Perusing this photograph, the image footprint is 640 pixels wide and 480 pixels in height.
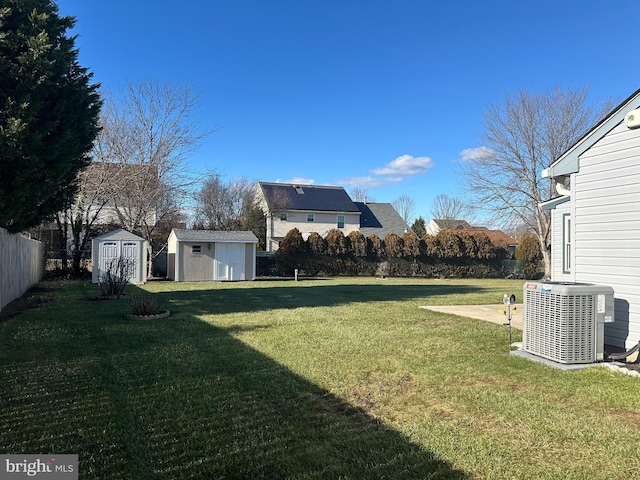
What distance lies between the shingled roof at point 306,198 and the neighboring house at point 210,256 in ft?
41.9

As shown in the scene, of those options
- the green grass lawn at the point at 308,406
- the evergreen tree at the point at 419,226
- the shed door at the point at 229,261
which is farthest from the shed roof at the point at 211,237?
the evergreen tree at the point at 419,226

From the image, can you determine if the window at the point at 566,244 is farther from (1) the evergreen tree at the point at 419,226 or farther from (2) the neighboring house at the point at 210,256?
(1) the evergreen tree at the point at 419,226

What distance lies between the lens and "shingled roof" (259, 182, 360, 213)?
114 feet

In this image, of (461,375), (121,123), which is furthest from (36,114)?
(121,123)

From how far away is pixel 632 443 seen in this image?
10.1ft

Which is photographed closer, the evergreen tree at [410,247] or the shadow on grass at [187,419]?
the shadow on grass at [187,419]

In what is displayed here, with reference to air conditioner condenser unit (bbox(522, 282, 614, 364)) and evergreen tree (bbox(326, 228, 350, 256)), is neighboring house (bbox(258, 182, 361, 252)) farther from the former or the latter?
air conditioner condenser unit (bbox(522, 282, 614, 364))

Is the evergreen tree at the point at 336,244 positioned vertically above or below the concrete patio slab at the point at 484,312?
above

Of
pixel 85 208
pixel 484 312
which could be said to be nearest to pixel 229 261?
pixel 85 208

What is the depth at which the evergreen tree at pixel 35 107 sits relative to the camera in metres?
8.15

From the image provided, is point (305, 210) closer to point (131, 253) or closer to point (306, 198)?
point (306, 198)

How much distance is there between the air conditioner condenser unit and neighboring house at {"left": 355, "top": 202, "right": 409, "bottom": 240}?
3271cm

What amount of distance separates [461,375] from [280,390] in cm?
212

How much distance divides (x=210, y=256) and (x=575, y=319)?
59.2 feet
